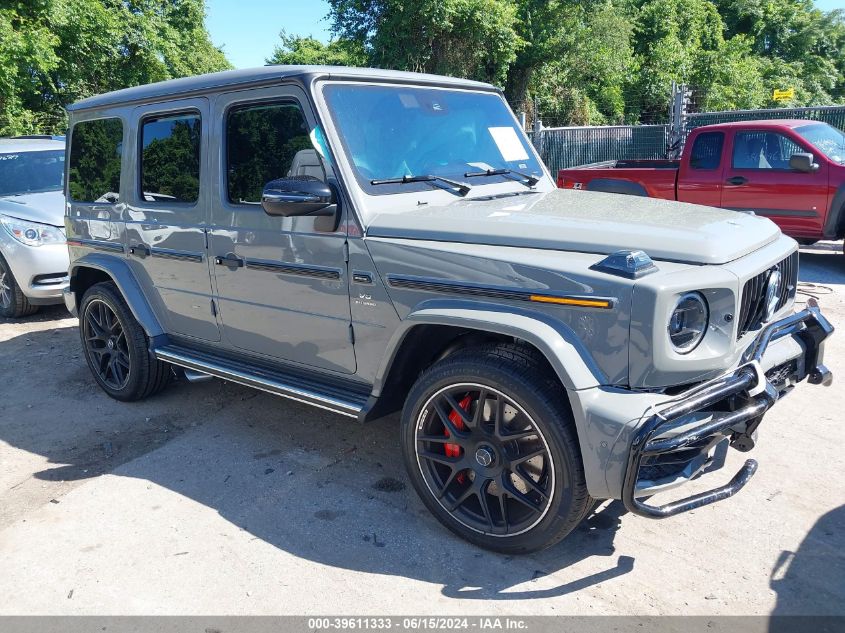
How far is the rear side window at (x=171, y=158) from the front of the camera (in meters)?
4.18

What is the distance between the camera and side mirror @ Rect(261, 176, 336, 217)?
10.7 feet

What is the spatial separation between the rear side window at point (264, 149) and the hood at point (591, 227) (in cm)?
59

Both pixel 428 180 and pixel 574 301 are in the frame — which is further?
pixel 428 180

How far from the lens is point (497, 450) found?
305 cm

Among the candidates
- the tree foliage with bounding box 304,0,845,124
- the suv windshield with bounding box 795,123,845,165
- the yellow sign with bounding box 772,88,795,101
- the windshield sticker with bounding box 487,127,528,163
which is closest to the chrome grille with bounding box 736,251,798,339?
the windshield sticker with bounding box 487,127,528,163

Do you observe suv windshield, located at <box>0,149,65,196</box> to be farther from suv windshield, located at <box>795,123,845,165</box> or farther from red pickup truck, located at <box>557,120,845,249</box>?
suv windshield, located at <box>795,123,845,165</box>

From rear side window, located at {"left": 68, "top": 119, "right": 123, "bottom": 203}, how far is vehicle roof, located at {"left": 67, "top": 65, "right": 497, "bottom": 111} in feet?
0.81

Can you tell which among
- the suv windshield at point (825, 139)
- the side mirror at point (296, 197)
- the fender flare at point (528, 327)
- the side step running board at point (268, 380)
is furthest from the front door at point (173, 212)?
the suv windshield at point (825, 139)

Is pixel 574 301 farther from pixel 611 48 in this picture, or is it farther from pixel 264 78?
pixel 611 48

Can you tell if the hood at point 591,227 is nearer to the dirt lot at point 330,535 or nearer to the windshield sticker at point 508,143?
the windshield sticker at point 508,143

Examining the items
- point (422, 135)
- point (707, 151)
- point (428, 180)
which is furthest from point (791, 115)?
point (428, 180)

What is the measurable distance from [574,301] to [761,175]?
711 cm

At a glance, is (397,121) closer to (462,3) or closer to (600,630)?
(600,630)

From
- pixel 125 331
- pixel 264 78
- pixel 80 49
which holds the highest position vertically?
pixel 80 49
